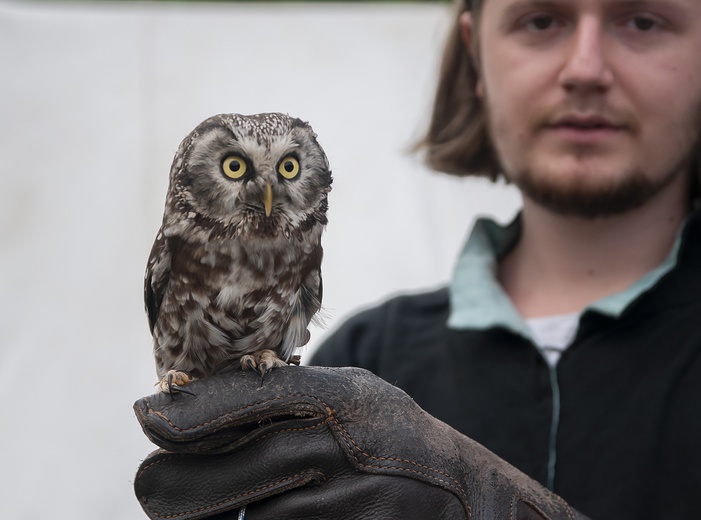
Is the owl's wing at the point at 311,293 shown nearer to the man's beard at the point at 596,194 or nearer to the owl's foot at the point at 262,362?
the owl's foot at the point at 262,362

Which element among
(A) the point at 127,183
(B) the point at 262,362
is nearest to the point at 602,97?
(B) the point at 262,362


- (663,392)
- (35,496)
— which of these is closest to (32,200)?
(35,496)

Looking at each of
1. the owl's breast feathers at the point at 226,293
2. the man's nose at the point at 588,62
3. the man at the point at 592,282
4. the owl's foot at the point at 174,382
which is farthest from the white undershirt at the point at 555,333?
the owl's foot at the point at 174,382

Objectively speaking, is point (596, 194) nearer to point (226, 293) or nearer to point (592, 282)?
point (592, 282)

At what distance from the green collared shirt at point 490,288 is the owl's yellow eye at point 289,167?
4.00 ft

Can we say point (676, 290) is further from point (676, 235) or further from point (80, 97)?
point (80, 97)

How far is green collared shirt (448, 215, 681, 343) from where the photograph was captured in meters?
2.83

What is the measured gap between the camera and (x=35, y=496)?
11.9 ft

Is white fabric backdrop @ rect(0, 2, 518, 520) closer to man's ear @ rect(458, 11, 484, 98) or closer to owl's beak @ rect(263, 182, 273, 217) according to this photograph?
man's ear @ rect(458, 11, 484, 98)

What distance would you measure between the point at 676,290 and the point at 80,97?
297 centimetres

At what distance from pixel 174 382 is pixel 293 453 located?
32cm

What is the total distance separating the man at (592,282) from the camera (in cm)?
266

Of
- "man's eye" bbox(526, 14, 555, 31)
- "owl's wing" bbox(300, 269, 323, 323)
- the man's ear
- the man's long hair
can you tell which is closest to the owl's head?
"owl's wing" bbox(300, 269, 323, 323)

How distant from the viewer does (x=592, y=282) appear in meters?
3.06
